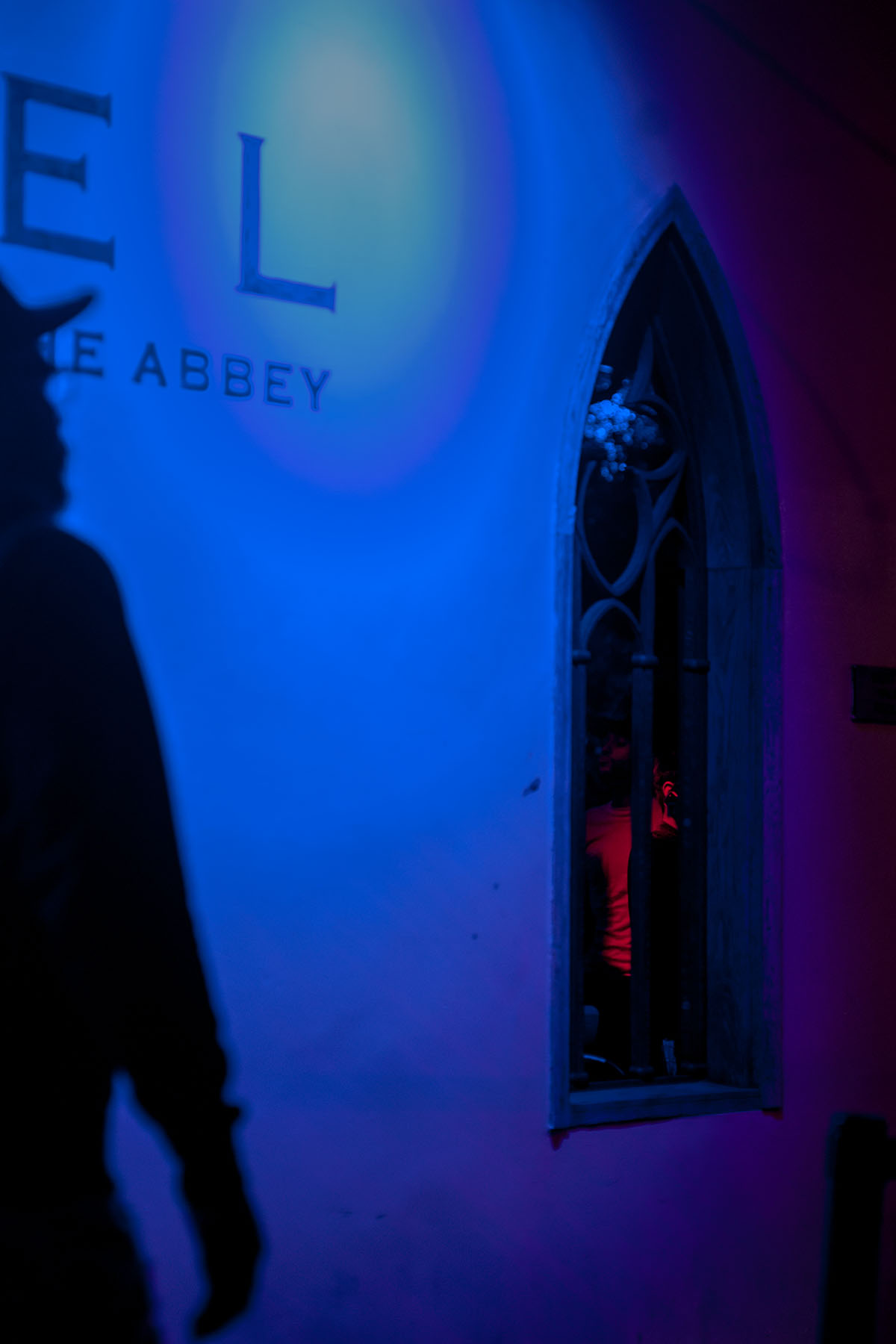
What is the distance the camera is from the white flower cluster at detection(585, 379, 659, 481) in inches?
160

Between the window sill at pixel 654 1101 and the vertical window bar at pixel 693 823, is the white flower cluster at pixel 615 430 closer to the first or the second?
the vertical window bar at pixel 693 823

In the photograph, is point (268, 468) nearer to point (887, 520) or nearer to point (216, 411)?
point (216, 411)

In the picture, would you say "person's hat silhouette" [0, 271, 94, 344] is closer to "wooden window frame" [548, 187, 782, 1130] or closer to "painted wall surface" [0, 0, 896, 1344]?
"painted wall surface" [0, 0, 896, 1344]

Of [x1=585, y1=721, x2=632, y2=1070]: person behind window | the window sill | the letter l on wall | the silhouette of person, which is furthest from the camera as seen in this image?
[x1=585, y1=721, x2=632, y2=1070]: person behind window

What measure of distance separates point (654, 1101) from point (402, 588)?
169cm

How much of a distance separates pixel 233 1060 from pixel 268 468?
1.46 m

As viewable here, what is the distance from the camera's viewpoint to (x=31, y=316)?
3020 mm

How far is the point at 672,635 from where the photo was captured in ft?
14.1

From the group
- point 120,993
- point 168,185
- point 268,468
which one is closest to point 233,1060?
point 120,993

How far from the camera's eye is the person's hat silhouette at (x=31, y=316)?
2.98 metres

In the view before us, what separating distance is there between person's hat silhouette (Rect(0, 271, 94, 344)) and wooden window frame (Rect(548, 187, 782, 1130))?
170 centimetres

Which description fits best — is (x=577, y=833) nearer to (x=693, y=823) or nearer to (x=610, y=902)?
(x=610, y=902)

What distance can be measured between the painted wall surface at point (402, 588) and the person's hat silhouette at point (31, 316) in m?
0.03

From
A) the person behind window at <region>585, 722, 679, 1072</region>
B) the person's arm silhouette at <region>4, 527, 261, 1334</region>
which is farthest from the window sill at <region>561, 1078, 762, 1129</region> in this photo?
the person's arm silhouette at <region>4, 527, 261, 1334</region>
